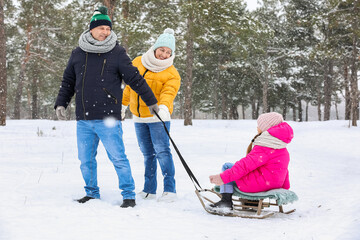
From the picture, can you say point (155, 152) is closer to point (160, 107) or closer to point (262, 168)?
point (160, 107)

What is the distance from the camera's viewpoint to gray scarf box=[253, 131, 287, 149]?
3357mm

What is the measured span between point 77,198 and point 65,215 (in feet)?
2.27

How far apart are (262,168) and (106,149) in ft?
5.58

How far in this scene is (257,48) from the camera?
21.1 m

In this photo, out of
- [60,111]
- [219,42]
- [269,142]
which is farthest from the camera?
[219,42]

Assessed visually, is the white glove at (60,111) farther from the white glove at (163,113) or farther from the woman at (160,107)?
the white glove at (163,113)

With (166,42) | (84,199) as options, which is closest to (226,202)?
(84,199)

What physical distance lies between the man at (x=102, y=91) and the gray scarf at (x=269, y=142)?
3.95 feet

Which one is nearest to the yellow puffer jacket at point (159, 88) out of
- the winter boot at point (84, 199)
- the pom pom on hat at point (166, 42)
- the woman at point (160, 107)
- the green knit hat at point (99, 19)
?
the woman at point (160, 107)

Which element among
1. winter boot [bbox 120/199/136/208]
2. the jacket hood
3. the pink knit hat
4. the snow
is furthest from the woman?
the jacket hood

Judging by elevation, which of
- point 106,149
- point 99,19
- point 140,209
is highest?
point 99,19

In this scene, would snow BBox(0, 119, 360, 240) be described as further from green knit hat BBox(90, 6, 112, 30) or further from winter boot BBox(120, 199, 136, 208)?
green knit hat BBox(90, 6, 112, 30)

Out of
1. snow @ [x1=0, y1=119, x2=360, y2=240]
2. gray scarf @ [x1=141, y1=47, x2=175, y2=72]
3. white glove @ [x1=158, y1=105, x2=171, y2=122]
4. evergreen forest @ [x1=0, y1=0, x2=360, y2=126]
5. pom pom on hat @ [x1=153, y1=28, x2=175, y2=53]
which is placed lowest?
snow @ [x1=0, y1=119, x2=360, y2=240]

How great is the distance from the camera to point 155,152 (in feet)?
13.5
